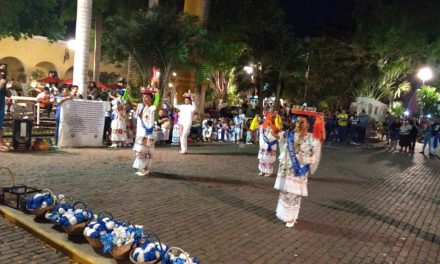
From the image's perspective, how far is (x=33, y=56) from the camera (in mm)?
31250

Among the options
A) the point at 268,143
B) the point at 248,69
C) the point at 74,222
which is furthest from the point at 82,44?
the point at 248,69

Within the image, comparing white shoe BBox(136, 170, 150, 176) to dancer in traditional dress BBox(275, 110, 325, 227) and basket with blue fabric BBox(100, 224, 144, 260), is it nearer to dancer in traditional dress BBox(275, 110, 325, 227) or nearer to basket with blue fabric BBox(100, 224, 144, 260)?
dancer in traditional dress BBox(275, 110, 325, 227)

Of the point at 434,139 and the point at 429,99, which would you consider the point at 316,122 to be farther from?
the point at 429,99

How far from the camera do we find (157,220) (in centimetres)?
624

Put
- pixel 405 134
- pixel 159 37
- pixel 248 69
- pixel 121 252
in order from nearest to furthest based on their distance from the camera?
1. pixel 121 252
2. pixel 159 37
3. pixel 405 134
4. pixel 248 69

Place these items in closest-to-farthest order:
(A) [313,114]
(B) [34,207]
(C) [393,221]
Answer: (B) [34,207], (A) [313,114], (C) [393,221]

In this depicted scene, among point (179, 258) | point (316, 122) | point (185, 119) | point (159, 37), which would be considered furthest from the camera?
point (159, 37)

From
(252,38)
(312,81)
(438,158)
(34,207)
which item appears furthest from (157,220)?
(312,81)

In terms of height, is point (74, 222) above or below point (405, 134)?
below

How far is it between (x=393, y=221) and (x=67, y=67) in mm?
31741

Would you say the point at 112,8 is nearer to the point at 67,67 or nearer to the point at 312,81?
the point at 67,67

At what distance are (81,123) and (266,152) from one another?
600 cm

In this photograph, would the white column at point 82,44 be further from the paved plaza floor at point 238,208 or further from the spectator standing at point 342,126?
the spectator standing at point 342,126

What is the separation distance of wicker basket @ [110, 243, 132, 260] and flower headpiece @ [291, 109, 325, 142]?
340 centimetres
